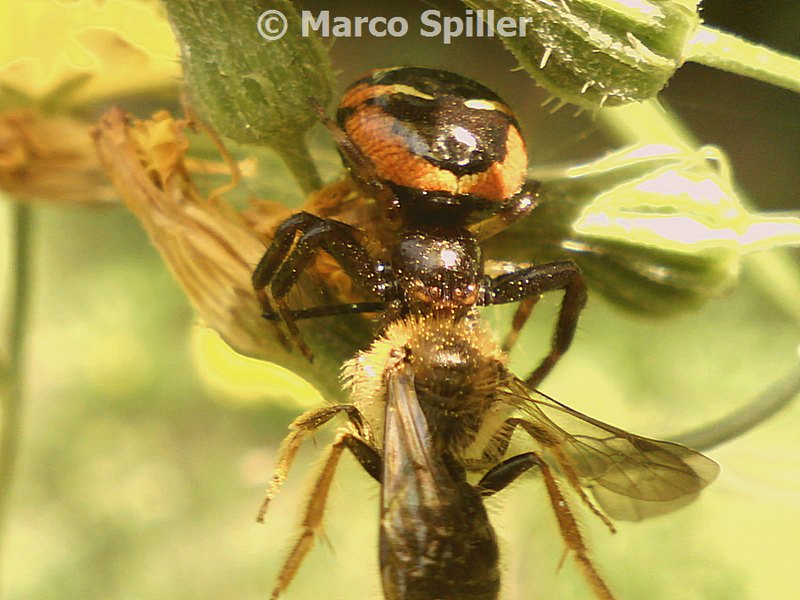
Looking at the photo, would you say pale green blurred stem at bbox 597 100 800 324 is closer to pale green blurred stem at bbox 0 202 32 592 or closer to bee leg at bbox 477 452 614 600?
bee leg at bbox 477 452 614 600

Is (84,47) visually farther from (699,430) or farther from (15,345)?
(699,430)

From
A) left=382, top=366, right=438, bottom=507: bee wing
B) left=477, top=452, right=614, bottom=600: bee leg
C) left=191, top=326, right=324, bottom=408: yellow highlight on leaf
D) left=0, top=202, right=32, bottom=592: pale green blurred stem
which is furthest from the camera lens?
left=191, top=326, right=324, bottom=408: yellow highlight on leaf

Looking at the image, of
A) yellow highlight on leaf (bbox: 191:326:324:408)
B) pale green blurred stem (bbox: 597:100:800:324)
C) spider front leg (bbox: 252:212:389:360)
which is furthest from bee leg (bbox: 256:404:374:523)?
yellow highlight on leaf (bbox: 191:326:324:408)

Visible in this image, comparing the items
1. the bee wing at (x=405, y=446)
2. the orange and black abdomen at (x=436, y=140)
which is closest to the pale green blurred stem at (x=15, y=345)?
the orange and black abdomen at (x=436, y=140)

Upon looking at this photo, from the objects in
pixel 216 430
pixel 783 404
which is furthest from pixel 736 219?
pixel 216 430

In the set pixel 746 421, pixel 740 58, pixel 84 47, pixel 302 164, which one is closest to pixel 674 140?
pixel 740 58
